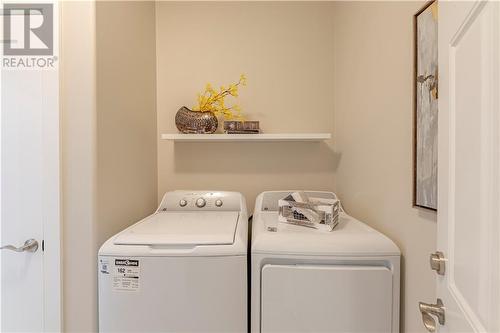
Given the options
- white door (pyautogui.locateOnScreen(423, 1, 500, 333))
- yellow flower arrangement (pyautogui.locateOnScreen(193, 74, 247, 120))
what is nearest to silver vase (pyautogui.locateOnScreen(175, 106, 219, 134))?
yellow flower arrangement (pyautogui.locateOnScreen(193, 74, 247, 120))

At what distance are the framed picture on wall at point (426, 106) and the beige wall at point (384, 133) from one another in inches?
2.6

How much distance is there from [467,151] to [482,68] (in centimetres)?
16

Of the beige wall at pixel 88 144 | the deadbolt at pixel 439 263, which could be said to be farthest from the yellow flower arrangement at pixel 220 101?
the deadbolt at pixel 439 263

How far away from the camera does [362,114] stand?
4.97 ft

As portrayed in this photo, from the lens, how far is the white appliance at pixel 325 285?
1.09 meters

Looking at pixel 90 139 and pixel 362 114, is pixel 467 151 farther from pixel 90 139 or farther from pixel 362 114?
pixel 90 139

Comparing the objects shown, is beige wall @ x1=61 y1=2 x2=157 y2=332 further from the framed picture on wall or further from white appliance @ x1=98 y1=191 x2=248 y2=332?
the framed picture on wall

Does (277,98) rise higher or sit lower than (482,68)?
higher

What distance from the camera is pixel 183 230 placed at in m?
1.29

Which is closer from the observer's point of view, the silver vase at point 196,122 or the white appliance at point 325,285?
the white appliance at point 325,285

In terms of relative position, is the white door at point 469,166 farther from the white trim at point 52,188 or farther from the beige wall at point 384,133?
the white trim at point 52,188

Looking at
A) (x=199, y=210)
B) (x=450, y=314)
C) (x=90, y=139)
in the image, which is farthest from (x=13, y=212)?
(x=450, y=314)

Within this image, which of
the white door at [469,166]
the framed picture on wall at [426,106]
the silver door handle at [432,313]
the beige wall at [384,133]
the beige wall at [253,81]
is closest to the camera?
the white door at [469,166]

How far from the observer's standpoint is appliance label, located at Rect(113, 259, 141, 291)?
1102 millimetres
